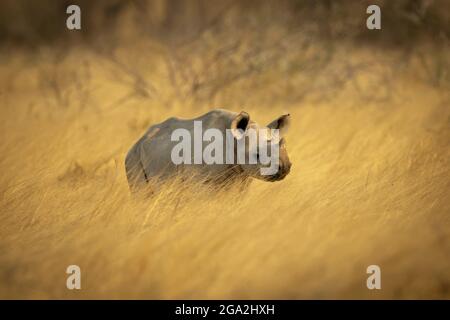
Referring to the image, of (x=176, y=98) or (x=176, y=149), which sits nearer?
(x=176, y=149)

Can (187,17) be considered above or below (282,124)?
above

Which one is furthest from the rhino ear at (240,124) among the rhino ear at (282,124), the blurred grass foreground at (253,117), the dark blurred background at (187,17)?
the dark blurred background at (187,17)

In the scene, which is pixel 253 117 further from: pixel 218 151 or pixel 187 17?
pixel 218 151

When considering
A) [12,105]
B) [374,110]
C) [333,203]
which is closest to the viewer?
[333,203]

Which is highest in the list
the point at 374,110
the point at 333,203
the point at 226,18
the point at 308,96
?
the point at 226,18

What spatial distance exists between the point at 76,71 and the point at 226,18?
3295mm

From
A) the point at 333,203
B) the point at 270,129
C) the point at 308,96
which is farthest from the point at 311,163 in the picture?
the point at 308,96

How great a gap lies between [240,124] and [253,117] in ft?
15.0

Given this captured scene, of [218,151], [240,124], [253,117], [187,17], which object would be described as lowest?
[218,151]

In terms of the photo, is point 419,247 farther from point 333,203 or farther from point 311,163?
point 311,163

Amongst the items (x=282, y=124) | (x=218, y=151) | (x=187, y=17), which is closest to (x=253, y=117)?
(x=187, y=17)

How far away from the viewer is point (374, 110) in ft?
34.7

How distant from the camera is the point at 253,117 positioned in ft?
37.2

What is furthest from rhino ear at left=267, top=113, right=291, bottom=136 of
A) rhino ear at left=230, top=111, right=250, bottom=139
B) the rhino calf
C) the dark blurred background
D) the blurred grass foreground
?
the dark blurred background
